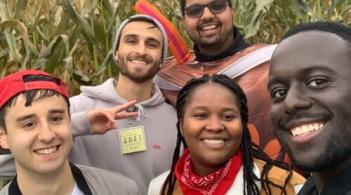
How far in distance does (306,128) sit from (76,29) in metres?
2.75

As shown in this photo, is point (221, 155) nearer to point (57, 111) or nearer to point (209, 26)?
point (57, 111)

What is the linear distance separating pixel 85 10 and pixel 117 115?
1521mm

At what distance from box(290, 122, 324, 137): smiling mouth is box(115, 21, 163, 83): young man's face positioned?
1522 millimetres

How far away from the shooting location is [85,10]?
13.0 ft

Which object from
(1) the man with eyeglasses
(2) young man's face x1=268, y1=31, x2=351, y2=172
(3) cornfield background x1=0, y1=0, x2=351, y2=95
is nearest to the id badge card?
(1) the man with eyeglasses

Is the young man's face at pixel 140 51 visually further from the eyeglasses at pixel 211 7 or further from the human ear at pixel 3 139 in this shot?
the human ear at pixel 3 139

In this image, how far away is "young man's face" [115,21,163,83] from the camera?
2857 mm

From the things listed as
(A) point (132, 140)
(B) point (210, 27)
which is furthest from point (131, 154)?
(B) point (210, 27)

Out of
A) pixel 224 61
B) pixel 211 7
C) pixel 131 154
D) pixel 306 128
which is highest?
pixel 211 7

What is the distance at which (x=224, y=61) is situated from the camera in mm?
3021

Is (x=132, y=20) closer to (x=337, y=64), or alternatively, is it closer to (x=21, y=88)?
(x=21, y=88)

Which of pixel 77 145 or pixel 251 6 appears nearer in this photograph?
pixel 77 145

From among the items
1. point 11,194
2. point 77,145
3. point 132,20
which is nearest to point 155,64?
point 132,20

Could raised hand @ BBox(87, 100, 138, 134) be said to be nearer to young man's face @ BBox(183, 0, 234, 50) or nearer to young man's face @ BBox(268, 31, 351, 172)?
young man's face @ BBox(183, 0, 234, 50)
